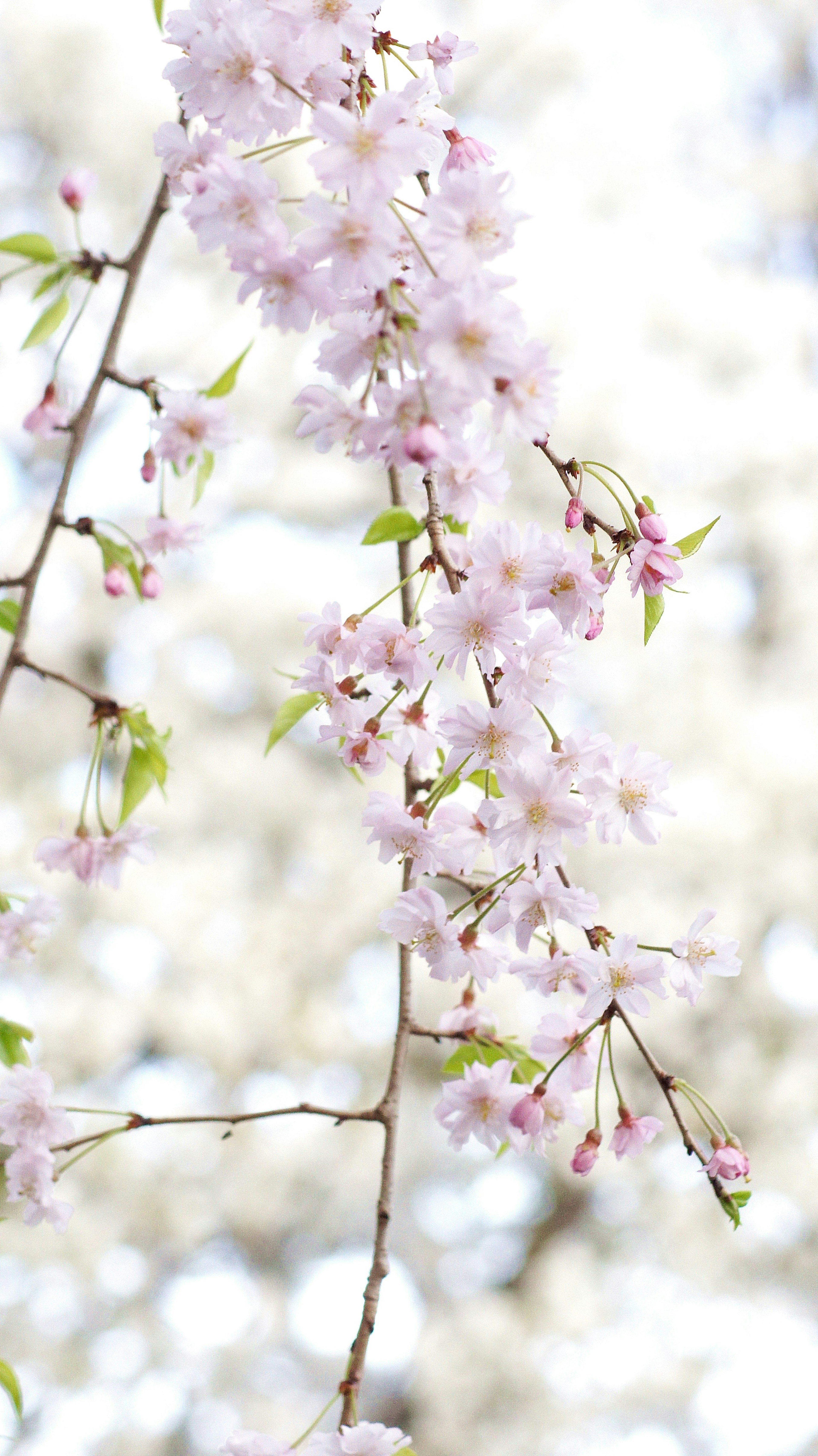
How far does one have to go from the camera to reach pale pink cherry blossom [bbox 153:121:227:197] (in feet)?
1.36

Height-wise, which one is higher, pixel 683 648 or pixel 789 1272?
pixel 683 648

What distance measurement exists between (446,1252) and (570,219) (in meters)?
3.18

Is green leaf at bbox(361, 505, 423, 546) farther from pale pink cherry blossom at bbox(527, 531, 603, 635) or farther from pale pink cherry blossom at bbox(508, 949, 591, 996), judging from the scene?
pale pink cherry blossom at bbox(508, 949, 591, 996)

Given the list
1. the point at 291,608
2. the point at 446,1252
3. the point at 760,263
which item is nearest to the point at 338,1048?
the point at 446,1252

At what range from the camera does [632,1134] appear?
1.56ft

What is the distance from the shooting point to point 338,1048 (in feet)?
10.2

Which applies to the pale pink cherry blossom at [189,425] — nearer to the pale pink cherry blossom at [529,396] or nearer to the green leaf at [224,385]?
the green leaf at [224,385]

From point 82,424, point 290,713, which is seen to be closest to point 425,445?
point 290,713

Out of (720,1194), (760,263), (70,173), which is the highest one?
(760,263)

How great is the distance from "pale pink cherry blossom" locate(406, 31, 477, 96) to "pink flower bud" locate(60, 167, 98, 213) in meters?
0.50

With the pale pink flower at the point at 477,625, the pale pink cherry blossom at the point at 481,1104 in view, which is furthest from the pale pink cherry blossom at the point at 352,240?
the pale pink cherry blossom at the point at 481,1104

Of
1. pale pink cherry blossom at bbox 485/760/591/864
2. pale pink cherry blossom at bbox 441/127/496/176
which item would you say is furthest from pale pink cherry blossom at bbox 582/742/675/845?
pale pink cherry blossom at bbox 441/127/496/176

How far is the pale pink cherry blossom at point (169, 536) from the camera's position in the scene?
Result: 83 centimetres

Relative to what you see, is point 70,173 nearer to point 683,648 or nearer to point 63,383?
point 63,383
